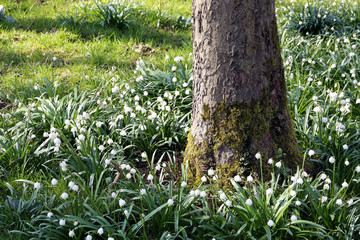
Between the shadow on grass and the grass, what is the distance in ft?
0.09

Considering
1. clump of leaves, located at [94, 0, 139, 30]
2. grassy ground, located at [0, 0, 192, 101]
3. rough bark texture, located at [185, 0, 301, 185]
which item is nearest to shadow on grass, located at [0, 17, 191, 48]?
grassy ground, located at [0, 0, 192, 101]

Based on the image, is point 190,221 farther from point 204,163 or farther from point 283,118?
point 283,118

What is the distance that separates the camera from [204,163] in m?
3.33

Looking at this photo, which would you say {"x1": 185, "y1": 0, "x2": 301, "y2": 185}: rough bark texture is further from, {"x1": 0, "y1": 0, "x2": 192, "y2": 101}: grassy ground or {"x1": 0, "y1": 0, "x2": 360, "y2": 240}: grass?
{"x1": 0, "y1": 0, "x2": 192, "y2": 101}: grassy ground

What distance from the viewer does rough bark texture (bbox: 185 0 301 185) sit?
2.99m

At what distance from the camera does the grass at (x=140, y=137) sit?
2834 millimetres

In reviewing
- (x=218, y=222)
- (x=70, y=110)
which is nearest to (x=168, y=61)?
(x=70, y=110)

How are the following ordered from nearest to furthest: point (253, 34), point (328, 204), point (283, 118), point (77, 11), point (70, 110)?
point (328, 204) → point (253, 34) → point (283, 118) → point (70, 110) → point (77, 11)

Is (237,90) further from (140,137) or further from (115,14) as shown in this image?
(115,14)

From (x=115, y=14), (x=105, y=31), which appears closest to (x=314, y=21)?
(x=115, y=14)

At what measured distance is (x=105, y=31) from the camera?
6.54 metres

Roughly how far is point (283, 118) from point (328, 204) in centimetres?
83

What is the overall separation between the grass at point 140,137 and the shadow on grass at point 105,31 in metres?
0.03

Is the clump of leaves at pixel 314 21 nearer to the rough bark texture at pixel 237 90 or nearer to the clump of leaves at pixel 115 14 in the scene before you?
the clump of leaves at pixel 115 14
